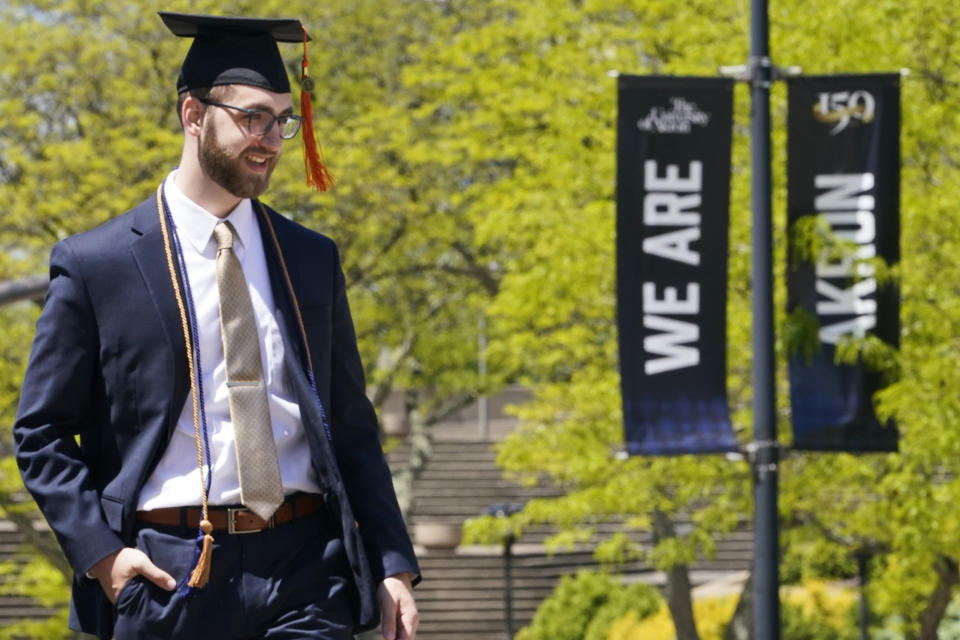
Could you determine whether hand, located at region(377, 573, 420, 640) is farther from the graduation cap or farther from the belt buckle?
the graduation cap

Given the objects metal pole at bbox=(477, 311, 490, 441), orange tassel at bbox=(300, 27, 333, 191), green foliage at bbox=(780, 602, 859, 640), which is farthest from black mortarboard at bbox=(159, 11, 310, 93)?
metal pole at bbox=(477, 311, 490, 441)

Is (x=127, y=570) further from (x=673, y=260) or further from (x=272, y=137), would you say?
(x=673, y=260)

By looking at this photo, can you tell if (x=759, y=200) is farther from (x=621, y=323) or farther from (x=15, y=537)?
(x=15, y=537)

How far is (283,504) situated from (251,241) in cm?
56

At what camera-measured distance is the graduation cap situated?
11.4 feet

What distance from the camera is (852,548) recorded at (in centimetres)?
1847

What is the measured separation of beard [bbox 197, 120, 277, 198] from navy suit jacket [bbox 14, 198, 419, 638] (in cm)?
17

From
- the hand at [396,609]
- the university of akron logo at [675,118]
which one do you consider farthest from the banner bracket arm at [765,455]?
the hand at [396,609]

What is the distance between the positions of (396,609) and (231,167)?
3.09 ft

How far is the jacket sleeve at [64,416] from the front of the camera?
320 centimetres

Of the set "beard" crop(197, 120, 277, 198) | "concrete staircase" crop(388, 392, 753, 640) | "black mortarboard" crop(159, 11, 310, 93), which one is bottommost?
"concrete staircase" crop(388, 392, 753, 640)

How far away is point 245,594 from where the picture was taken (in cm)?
325

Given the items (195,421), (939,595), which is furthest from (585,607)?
(195,421)

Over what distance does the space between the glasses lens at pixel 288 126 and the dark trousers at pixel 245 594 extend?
78 cm
